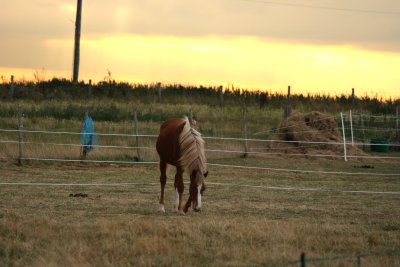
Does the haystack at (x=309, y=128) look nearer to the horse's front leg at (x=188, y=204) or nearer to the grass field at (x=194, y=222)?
the grass field at (x=194, y=222)

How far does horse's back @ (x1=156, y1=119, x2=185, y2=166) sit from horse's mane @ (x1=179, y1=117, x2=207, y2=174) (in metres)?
0.21

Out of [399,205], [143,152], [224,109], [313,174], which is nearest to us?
[399,205]

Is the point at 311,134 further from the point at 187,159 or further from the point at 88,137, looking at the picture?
the point at 187,159

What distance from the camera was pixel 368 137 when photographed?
3231 cm

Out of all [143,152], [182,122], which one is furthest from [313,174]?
[182,122]

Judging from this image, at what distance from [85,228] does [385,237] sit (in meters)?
4.08

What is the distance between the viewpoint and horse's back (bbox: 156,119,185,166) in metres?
13.5

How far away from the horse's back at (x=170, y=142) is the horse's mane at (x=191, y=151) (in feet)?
0.69

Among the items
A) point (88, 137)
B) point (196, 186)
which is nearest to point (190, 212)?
point (196, 186)

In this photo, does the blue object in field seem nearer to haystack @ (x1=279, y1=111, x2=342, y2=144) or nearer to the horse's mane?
haystack @ (x1=279, y1=111, x2=342, y2=144)

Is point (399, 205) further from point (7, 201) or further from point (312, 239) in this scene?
point (7, 201)

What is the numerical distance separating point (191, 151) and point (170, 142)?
31.8 inches

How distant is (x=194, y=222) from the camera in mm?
11859

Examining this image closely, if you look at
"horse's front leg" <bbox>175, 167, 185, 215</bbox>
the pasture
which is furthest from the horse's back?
the pasture
